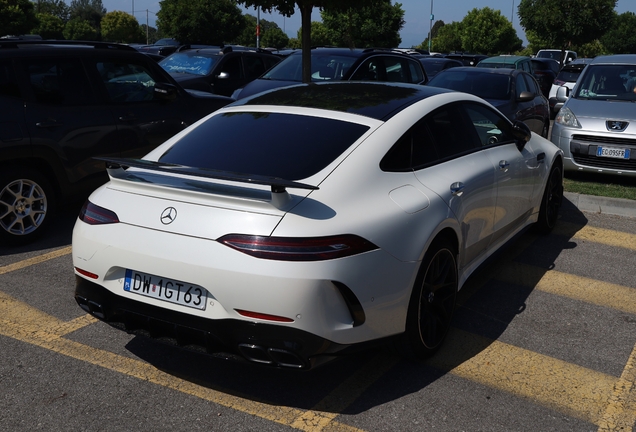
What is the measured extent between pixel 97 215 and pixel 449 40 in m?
82.5

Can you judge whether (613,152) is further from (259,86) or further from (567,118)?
(259,86)

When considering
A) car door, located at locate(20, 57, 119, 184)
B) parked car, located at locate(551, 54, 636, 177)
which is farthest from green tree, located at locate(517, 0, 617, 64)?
car door, located at locate(20, 57, 119, 184)

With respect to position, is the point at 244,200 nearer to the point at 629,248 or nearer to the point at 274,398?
the point at 274,398

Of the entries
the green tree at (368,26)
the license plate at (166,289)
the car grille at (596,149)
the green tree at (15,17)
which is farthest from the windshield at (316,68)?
the green tree at (368,26)

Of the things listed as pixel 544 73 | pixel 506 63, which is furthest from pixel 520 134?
pixel 544 73

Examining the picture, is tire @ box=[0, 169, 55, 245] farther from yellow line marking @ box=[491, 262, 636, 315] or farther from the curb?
the curb

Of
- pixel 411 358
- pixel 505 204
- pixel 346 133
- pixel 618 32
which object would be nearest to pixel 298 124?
pixel 346 133

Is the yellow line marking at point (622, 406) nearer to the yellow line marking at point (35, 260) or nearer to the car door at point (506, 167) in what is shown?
the car door at point (506, 167)

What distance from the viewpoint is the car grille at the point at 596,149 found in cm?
877

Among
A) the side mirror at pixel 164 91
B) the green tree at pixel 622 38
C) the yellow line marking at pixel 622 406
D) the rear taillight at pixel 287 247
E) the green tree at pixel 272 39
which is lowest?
the yellow line marking at pixel 622 406

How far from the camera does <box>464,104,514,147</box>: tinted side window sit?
5301 mm

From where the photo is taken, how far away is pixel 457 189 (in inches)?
175

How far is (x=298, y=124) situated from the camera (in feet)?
14.3

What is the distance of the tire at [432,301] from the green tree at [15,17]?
1683 inches
